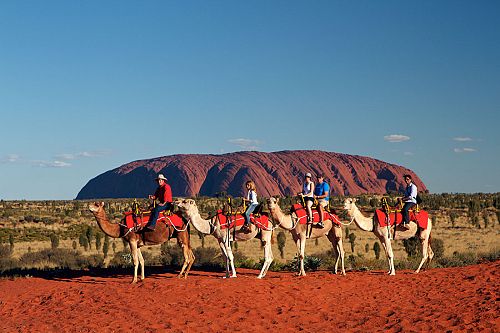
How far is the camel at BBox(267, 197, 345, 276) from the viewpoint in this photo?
19.1 meters

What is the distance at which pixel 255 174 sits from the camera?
16612 cm

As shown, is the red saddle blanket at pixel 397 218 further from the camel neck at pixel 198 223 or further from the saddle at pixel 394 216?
the camel neck at pixel 198 223

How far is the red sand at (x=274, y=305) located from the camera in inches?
528

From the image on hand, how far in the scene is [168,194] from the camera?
756 inches

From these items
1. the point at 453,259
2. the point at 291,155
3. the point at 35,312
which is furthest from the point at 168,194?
the point at 291,155

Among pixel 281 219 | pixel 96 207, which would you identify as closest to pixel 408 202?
pixel 281 219

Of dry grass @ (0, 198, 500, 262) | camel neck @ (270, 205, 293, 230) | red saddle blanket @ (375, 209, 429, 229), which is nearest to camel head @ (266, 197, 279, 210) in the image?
camel neck @ (270, 205, 293, 230)

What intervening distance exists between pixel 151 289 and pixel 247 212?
3.99 meters

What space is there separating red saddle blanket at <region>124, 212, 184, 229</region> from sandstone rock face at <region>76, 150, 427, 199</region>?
449 feet

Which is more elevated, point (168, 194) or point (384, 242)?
point (168, 194)

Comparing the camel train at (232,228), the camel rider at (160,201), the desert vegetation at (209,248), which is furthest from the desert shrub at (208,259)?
the camel rider at (160,201)

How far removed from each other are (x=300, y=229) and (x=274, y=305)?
4787 millimetres

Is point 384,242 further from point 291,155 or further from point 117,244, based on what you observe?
point 291,155

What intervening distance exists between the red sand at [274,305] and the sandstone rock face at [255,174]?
139199 mm
